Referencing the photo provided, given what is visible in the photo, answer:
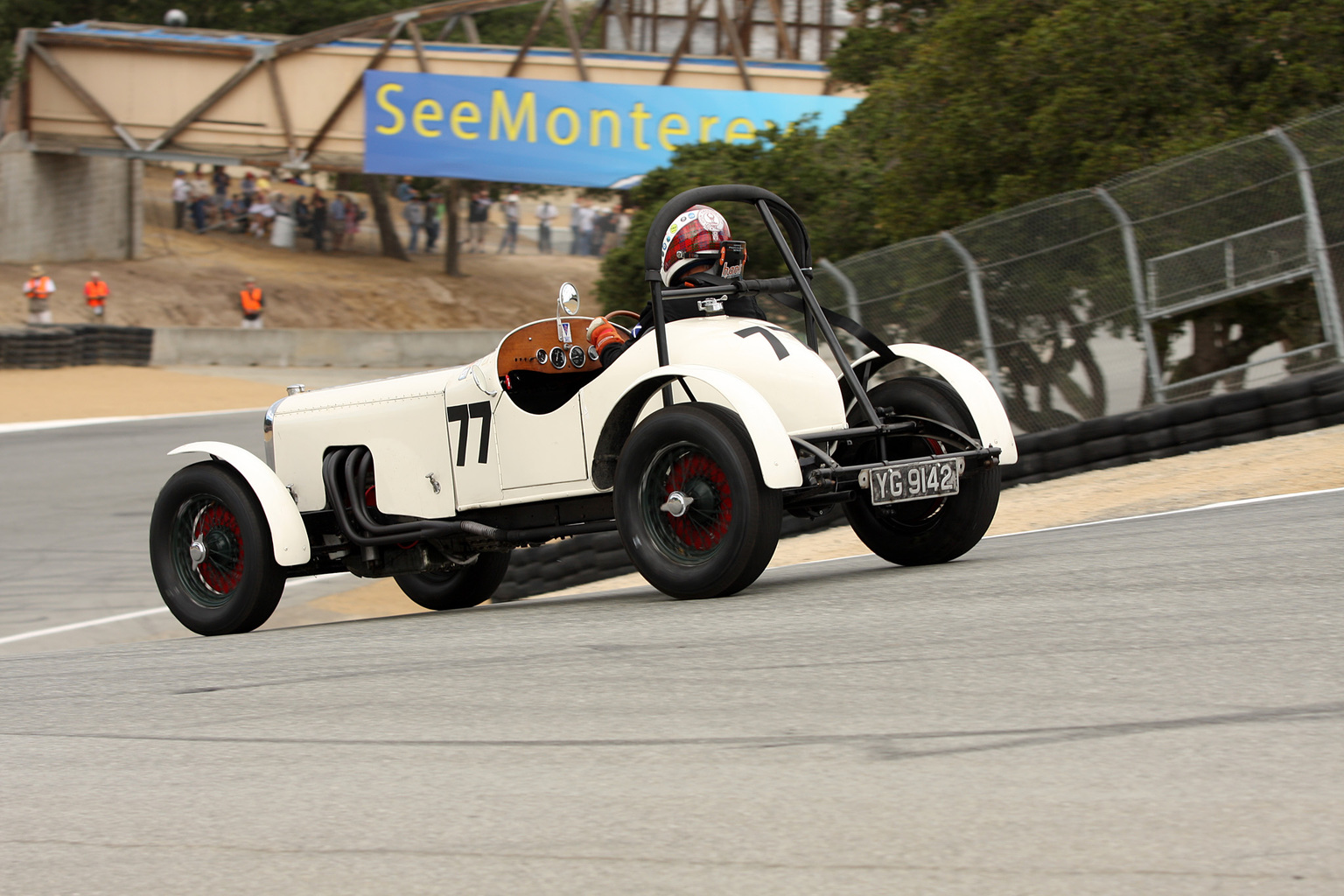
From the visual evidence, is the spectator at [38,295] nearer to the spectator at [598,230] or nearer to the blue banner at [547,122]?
the blue banner at [547,122]

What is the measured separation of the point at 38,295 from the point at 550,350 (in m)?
28.5

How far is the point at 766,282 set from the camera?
7.12 metres

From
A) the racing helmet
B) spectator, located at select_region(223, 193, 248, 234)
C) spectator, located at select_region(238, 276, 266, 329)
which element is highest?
spectator, located at select_region(223, 193, 248, 234)

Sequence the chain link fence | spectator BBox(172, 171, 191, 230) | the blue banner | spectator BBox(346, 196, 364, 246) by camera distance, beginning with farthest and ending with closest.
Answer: spectator BBox(346, 196, 364, 246) < spectator BBox(172, 171, 191, 230) < the blue banner < the chain link fence

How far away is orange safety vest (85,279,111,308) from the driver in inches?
1157

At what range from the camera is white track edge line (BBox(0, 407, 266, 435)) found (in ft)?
76.2

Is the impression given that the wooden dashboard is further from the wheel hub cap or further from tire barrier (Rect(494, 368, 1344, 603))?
tire barrier (Rect(494, 368, 1344, 603))

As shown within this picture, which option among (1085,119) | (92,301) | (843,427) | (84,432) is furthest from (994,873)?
(92,301)

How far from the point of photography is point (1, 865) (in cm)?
318

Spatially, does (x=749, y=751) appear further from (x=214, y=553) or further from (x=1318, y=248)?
(x=1318, y=248)

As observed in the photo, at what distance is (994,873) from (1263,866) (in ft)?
1.54

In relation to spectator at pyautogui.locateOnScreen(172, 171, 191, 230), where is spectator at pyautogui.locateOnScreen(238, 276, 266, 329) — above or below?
below

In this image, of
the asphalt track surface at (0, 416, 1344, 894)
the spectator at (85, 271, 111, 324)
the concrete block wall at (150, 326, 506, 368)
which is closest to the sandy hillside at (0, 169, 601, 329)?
the spectator at (85, 271, 111, 324)

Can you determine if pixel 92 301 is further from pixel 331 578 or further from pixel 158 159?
pixel 331 578
